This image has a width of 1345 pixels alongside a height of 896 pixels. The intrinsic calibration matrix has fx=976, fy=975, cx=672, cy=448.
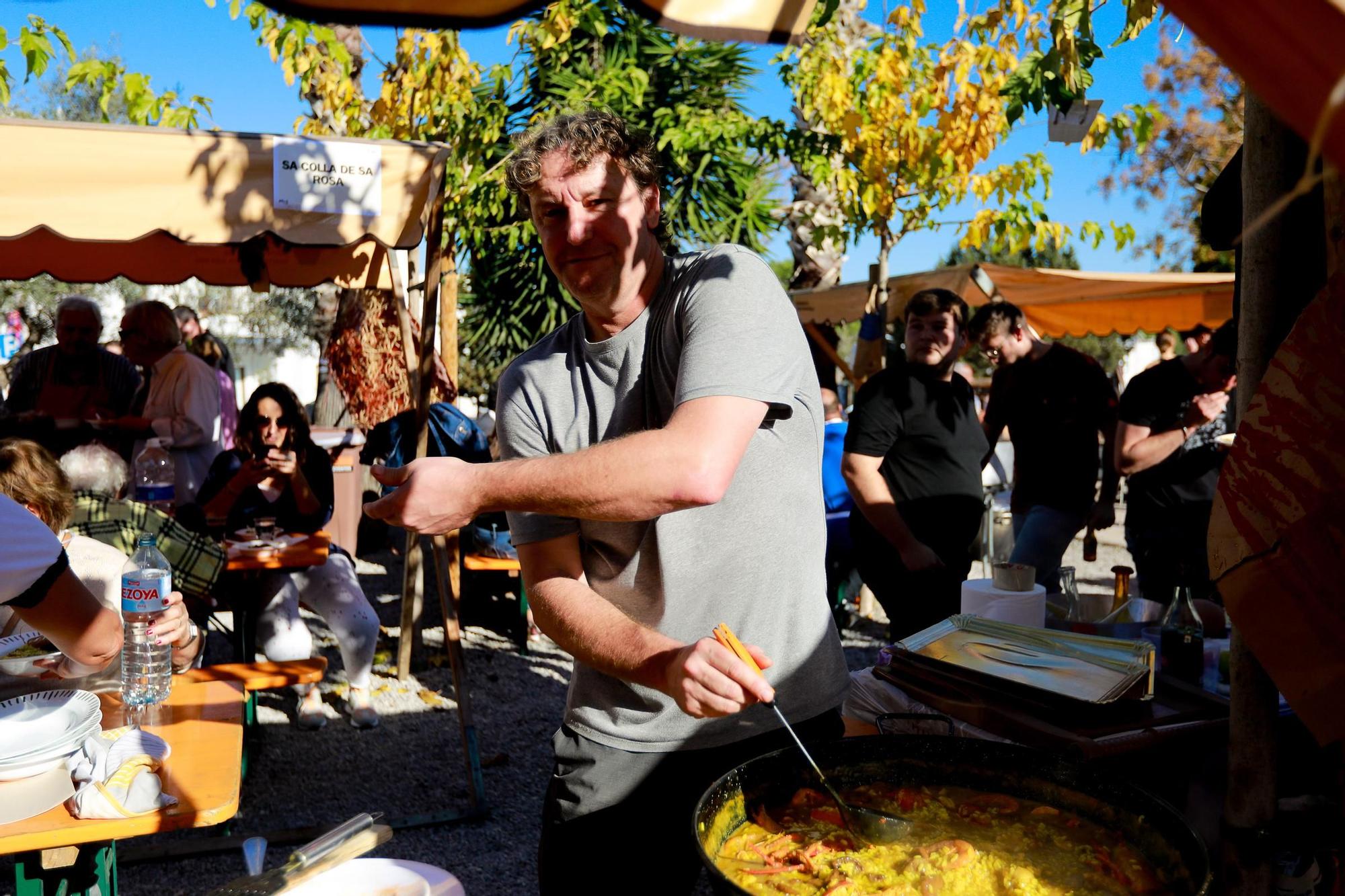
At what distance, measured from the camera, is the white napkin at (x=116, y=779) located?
202cm

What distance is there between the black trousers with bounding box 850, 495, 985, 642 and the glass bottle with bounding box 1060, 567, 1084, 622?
1.16 meters

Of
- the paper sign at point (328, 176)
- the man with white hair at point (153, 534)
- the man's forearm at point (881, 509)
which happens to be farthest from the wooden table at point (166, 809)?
the man's forearm at point (881, 509)

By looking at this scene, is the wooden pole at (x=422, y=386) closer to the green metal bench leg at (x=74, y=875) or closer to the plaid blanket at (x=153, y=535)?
the plaid blanket at (x=153, y=535)

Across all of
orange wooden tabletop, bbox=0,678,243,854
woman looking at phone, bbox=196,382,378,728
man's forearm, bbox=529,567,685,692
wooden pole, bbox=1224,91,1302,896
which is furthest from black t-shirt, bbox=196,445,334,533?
wooden pole, bbox=1224,91,1302,896

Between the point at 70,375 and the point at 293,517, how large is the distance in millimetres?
2654

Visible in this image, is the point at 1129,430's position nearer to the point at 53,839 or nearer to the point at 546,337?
the point at 546,337

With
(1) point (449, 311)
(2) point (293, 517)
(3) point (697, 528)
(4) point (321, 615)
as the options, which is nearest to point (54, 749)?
(3) point (697, 528)

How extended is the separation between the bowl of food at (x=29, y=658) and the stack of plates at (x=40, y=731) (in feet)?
1.35

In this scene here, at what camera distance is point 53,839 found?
6.44 feet

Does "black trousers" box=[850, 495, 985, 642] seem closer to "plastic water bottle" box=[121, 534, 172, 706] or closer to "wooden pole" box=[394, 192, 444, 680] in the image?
"wooden pole" box=[394, 192, 444, 680]

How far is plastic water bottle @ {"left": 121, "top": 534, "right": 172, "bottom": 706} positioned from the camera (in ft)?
8.43

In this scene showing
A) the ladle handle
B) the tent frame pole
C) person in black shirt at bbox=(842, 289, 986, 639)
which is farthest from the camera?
person in black shirt at bbox=(842, 289, 986, 639)

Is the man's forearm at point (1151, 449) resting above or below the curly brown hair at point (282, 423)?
above

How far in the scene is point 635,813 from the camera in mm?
1769
